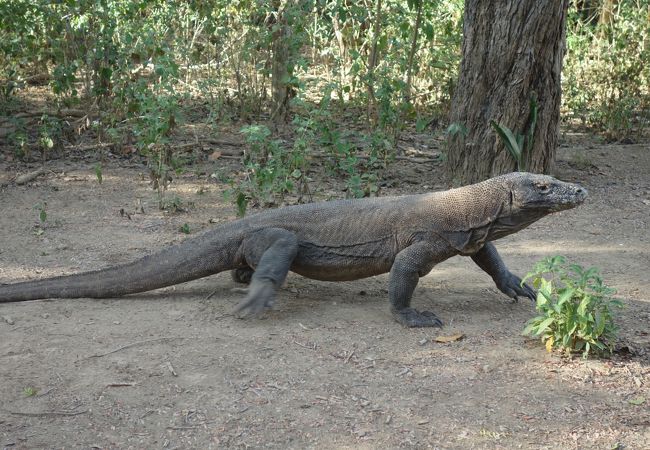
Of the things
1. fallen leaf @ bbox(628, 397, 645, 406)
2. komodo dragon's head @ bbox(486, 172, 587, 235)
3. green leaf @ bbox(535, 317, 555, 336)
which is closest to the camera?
fallen leaf @ bbox(628, 397, 645, 406)

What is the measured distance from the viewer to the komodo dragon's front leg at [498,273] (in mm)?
4844

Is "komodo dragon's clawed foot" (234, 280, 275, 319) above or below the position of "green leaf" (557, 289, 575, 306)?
below

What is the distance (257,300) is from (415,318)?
89 cm

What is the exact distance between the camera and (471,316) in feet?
15.2

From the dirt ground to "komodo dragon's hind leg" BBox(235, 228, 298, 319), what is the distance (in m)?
0.15

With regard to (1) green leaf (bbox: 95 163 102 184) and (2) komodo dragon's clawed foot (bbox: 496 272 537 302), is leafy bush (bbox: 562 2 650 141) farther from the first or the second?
(1) green leaf (bbox: 95 163 102 184)

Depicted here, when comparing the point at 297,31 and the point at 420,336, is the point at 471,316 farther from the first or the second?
the point at 297,31

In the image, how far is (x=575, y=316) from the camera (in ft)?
12.6

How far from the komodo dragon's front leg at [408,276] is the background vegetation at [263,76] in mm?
2005

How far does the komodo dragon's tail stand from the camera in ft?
15.4

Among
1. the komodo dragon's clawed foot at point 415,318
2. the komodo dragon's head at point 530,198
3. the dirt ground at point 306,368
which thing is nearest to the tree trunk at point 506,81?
the dirt ground at point 306,368

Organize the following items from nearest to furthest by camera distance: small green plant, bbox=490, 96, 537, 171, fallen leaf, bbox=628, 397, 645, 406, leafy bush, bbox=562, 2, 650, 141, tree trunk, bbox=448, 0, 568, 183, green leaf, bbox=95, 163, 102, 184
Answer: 1. fallen leaf, bbox=628, 397, 645, 406
2. tree trunk, bbox=448, 0, 568, 183
3. small green plant, bbox=490, 96, 537, 171
4. green leaf, bbox=95, 163, 102, 184
5. leafy bush, bbox=562, 2, 650, 141

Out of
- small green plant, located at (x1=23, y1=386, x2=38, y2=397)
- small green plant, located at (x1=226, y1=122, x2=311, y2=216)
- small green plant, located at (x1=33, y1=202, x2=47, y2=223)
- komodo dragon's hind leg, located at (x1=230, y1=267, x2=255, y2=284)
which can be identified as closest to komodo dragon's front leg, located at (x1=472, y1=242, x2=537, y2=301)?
komodo dragon's hind leg, located at (x1=230, y1=267, x2=255, y2=284)

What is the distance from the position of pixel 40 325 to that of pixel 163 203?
8.09ft
